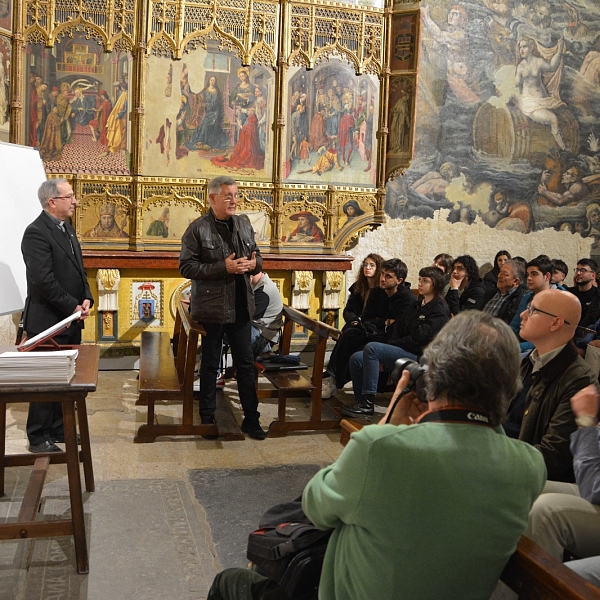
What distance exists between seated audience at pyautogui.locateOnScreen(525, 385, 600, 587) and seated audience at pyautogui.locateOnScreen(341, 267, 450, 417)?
346cm

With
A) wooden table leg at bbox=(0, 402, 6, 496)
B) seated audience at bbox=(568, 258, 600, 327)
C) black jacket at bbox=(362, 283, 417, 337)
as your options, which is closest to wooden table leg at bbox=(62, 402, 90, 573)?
wooden table leg at bbox=(0, 402, 6, 496)

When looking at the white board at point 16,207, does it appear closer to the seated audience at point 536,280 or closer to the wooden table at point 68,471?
the wooden table at point 68,471

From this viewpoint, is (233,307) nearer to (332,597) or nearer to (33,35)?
(332,597)

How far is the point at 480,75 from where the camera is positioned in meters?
9.78

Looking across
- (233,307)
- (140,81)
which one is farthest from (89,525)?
(140,81)

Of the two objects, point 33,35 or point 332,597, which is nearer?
point 332,597

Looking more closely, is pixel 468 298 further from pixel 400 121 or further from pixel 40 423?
pixel 40 423

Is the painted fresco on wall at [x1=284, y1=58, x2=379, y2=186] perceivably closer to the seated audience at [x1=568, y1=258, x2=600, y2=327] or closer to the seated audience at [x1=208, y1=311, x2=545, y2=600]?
the seated audience at [x1=568, y1=258, x2=600, y2=327]

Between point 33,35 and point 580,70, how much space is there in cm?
711

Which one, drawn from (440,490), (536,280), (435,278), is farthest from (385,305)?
(440,490)

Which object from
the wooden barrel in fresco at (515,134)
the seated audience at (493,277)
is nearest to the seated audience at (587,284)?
the seated audience at (493,277)

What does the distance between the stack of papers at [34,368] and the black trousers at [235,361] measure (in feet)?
7.44

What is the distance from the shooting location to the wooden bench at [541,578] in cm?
176

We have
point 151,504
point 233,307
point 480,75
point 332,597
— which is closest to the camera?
point 332,597
